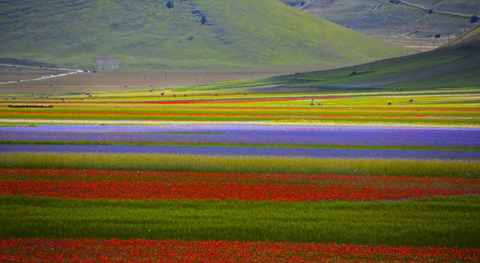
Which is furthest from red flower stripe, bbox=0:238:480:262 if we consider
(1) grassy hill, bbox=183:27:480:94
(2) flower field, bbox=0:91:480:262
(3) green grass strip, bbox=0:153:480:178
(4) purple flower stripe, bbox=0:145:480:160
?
(1) grassy hill, bbox=183:27:480:94

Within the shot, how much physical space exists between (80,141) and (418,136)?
2316 cm

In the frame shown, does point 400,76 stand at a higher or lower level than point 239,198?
higher

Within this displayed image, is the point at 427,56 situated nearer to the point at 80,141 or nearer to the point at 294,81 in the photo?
the point at 294,81

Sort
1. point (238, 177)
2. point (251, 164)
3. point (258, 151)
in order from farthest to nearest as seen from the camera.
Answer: point (258, 151) < point (251, 164) < point (238, 177)

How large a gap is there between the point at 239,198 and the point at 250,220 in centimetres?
328

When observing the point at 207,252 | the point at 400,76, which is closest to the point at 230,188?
the point at 207,252

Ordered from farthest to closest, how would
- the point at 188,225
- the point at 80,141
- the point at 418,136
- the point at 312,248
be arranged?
1. the point at 418,136
2. the point at 80,141
3. the point at 188,225
4. the point at 312,248

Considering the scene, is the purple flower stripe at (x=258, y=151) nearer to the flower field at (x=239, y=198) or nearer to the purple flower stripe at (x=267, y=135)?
the flower field at (x=239, y=198)

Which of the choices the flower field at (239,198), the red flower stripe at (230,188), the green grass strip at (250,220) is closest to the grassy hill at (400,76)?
the flower field at (239,198)

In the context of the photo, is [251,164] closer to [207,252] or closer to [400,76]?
[207,252]

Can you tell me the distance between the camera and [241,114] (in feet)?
222

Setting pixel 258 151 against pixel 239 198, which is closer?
pixel 239 198

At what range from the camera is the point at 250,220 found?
17938 millimetres

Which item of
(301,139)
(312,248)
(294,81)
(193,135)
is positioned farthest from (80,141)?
(294,81)
